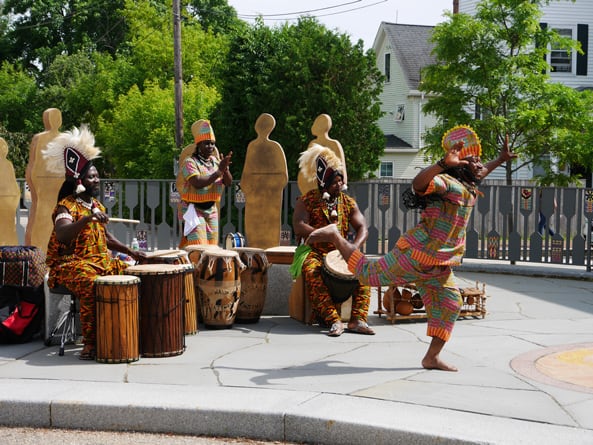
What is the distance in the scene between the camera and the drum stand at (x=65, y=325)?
736cm

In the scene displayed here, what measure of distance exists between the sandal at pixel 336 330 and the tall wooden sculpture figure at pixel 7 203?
5857 millimetres

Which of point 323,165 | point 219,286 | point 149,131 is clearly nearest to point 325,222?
point 323,165

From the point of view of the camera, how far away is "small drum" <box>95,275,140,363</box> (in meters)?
6.94

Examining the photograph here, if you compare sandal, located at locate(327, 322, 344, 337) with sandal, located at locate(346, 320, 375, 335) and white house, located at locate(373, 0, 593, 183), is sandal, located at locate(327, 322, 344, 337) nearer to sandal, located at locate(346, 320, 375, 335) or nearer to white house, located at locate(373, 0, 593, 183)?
sandal, located at locate(346, 320, 375, 335)

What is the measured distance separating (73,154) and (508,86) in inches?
525

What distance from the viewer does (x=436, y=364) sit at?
670cm

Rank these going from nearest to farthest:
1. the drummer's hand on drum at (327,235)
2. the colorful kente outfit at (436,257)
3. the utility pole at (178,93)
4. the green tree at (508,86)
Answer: the colorful kente outfit at (436,257) → the drummer's hand on drum at (327,235) → the green tree at (508,86) → the utility pole at (178,93)

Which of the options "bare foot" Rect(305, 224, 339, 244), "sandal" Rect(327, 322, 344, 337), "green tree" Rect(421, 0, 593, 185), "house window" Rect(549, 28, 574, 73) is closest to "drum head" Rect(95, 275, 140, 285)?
"bare foot" Rect(305, 224, 339, 244)

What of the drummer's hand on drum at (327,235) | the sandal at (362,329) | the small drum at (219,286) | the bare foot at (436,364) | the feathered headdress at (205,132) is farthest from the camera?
the feathered headdress at (205,132)

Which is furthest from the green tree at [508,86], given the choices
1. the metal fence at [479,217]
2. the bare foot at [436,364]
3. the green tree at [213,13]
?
the green tree at [213,13]

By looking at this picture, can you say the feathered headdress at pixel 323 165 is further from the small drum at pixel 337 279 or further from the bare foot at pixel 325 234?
the bare foot at pixel 325 234

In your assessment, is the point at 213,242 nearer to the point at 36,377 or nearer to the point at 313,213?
the point at 313,213

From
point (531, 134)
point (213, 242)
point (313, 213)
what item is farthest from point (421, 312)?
point (531, 134)

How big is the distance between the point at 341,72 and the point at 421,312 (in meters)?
11.8
